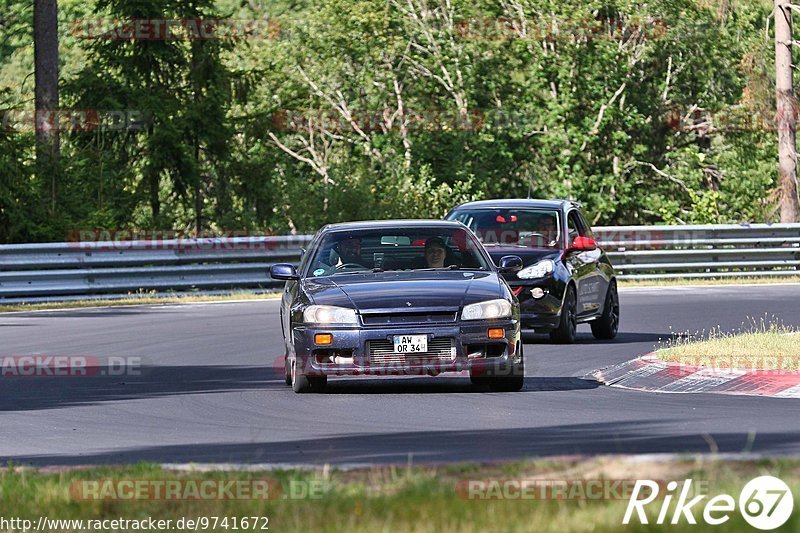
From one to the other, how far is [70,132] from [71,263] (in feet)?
41.5

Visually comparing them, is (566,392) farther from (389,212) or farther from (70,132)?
(70,132)

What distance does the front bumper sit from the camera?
1363 centimetres

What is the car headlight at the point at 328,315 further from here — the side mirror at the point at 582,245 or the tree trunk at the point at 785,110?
the tree trunk at the point at 785,110

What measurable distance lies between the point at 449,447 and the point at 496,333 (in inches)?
139

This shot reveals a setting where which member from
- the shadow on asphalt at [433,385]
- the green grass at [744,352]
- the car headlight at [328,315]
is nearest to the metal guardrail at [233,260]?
the green grass at [744,352]

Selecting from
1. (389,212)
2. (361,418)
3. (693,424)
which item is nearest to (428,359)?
(361,418)

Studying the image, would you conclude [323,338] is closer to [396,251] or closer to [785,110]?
[396,251]

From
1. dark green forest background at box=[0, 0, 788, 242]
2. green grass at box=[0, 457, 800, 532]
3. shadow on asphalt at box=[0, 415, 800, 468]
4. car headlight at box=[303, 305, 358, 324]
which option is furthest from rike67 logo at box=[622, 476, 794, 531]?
dark green forest background at box=[0, 0, 788, 242]

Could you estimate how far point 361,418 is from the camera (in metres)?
12.4

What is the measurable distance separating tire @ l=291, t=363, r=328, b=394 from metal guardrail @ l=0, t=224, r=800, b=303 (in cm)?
1510

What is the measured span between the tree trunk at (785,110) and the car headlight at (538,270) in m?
22.3

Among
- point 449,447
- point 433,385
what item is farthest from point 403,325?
point 449,447

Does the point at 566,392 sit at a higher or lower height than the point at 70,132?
lower

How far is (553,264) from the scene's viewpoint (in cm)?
1925
